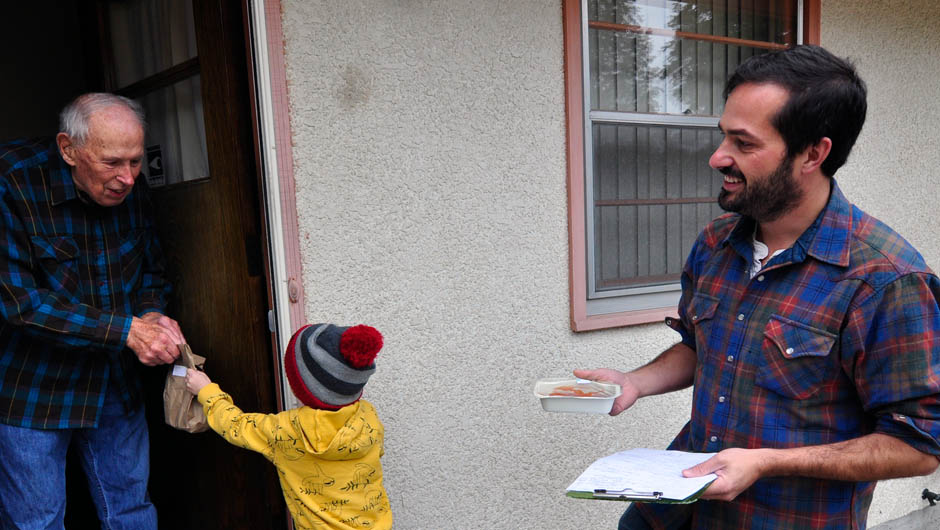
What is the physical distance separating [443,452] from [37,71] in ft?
11.6

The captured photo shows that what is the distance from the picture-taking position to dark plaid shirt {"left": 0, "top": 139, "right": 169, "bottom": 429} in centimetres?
207

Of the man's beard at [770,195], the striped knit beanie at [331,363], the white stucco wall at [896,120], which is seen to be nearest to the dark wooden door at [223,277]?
the striped knit beanie at [331,363]

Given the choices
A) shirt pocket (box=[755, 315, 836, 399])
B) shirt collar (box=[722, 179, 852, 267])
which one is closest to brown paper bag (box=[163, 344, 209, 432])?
shirt pocket (box=[755, 315, 836, 399])

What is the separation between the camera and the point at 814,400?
1.55 m

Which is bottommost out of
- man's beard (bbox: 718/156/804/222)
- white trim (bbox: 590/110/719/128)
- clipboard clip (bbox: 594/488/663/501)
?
clipboard clip (bbox: 594/488/663/501)

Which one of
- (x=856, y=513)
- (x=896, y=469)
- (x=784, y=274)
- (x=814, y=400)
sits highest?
(x=784, y=274)

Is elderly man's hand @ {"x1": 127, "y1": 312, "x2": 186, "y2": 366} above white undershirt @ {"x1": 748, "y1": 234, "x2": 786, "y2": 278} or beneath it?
beneath

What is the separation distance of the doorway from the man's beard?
154 centimetres

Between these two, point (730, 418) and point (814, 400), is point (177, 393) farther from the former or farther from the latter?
point (814, 400)

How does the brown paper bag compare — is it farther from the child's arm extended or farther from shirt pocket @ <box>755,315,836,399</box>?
shirt pocket @ <box>755,315,836,399</box>

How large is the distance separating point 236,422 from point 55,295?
728 millimetres

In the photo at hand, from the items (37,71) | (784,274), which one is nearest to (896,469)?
(784,274)

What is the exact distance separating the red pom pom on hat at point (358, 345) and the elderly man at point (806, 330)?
0.89 meters

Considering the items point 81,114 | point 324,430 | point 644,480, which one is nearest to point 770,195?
point 644,480
